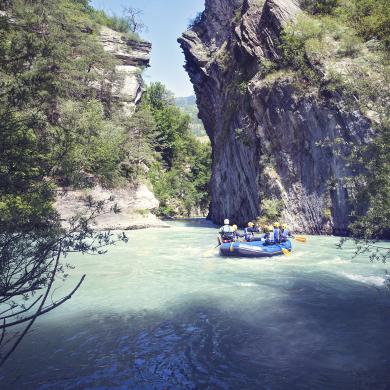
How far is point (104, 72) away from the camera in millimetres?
31516

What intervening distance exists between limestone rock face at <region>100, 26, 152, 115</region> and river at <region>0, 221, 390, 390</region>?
2619 cm

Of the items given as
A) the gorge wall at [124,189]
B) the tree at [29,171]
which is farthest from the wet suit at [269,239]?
the tree at [29,171]

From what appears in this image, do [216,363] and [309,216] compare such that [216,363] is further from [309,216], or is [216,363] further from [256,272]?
[309,216]

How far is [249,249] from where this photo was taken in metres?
14.0

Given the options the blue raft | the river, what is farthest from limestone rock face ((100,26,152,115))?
the river

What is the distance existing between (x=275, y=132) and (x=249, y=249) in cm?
996

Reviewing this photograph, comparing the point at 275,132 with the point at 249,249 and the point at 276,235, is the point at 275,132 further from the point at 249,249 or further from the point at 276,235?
the point at 249,249

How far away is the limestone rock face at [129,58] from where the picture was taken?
34997 mm

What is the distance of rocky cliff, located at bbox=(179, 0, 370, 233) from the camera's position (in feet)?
60.2

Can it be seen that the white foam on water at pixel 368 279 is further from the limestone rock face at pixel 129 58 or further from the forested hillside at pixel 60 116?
the limestone rock face at pixel 129 58

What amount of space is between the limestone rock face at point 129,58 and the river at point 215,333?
26.2m

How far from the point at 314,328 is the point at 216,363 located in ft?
7.76

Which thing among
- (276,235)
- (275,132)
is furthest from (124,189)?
(276,235)

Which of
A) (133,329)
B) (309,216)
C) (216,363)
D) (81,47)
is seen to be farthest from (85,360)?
(81,47)
